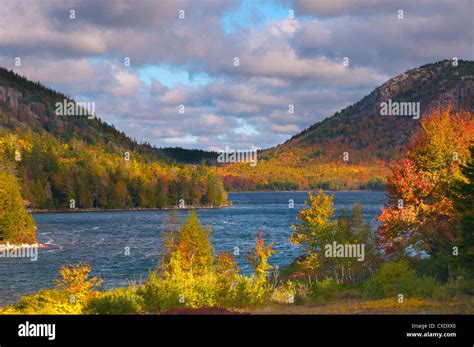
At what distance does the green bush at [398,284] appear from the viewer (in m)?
29.3

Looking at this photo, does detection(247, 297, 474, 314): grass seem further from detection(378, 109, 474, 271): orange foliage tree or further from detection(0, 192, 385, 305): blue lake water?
detection(0, 192, 385, 305): blue lake water

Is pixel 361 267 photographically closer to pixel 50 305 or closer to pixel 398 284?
pixel 398 284

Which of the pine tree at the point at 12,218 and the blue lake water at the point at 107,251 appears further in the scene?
the pine tree at the point at 12,218

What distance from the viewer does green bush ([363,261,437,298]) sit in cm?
2926

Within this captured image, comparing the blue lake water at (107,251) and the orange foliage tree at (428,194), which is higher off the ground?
the orange foliage tree at (428,194)

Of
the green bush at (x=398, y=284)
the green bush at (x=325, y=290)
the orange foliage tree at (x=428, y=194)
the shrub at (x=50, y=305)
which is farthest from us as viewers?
the orange foliage tree at (x=428, y=194)

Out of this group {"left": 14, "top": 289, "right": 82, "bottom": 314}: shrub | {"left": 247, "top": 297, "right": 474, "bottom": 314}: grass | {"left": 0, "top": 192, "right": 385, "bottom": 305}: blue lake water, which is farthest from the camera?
{"left": 0, "top": 192, "right": 385, "bottom": 305}: blue lake water

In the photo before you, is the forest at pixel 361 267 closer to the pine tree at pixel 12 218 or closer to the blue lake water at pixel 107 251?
the blue lake water at pixel 107 251

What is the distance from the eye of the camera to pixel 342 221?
4403 centimetres

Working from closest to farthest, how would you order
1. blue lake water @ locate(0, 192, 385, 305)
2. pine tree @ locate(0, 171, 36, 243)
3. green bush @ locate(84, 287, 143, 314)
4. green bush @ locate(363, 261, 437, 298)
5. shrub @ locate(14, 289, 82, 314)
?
shrub @ locate(14, 289, 82, 314) < green bush @ locate(84, 287, 143, 314) < green bush @ locate(363, 261, 437, 298) < blue lake water @ locate(0, 192, 385, 305) < pine tree @ locate(0, 171, 36, 243)

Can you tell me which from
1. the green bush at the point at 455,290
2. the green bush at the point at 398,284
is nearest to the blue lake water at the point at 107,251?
the green bush at the point at 398,284

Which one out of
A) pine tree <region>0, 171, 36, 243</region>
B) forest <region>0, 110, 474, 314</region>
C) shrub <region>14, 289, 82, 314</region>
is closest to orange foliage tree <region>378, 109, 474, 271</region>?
forest <region>0, 110, 474, 314</region>
